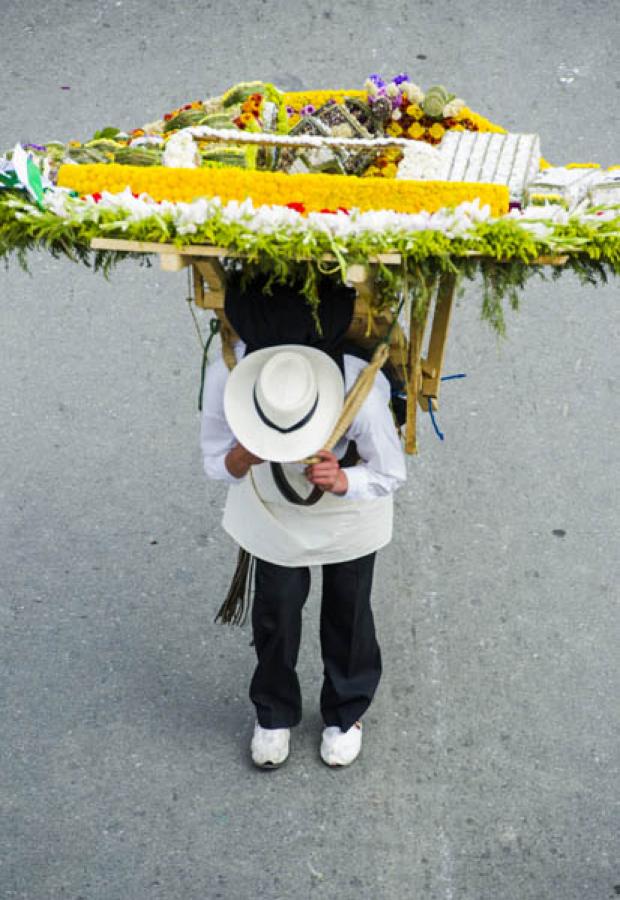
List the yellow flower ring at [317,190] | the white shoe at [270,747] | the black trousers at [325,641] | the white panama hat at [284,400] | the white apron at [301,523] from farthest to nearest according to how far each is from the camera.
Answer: the white shoe at [270,747]
the black trousers at [325,641]
the white apron at [301,523]
the white panama hat at [284,400]
the yellow flower ring at [317,190]

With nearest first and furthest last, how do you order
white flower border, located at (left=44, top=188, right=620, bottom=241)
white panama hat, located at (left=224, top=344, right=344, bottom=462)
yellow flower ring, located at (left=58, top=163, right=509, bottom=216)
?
1. white flower border, located at (left=44, top=188, right=620, bottom=241)
2. yellow flower ring, located at (left=58, top=163, right=509, bottom=216)
3. white panama hat, located at (left=224, top=344, right=344, bottom=462)

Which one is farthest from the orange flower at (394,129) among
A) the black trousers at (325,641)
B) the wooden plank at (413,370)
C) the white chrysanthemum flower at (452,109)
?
the black trousers at (325,641)

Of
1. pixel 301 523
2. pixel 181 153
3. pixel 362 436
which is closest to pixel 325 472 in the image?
pixel 362 436

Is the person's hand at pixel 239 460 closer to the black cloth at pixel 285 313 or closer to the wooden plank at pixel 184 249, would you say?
the black cloth at pixel 285 313

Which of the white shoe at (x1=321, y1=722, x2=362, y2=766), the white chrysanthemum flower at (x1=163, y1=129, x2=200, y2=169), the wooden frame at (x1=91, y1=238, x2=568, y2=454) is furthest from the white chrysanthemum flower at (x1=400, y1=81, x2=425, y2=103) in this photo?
the white shoe at (x1=321, y1=722, x2=362, y2=766)

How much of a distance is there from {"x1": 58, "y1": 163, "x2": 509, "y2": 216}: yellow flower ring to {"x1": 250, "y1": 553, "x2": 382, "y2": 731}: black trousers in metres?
1.11

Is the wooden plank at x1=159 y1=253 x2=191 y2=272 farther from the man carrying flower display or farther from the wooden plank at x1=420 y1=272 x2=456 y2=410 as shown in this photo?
the wooden plank at x1=420 y1=272 x2=456 y2=410

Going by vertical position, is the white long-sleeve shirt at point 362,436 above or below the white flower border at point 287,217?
below

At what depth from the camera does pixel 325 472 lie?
3.37 m

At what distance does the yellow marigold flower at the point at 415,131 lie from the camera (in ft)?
13.5

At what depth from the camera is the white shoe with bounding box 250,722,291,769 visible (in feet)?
13.1

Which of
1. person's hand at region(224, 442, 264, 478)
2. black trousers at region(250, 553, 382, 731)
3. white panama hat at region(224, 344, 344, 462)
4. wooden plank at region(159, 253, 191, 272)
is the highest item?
wooden plank at region(159, 253, 191, 272)

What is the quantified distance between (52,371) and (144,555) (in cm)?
128

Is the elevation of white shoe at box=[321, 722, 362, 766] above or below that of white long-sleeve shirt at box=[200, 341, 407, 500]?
below
